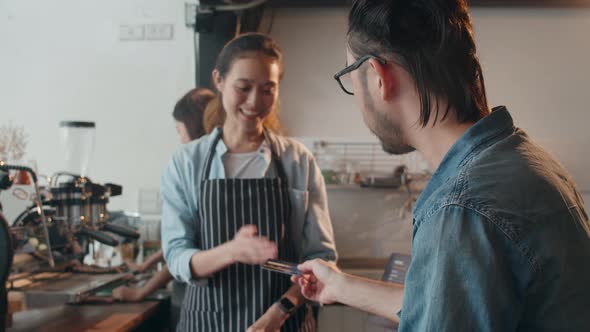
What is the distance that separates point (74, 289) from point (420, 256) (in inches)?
56.3

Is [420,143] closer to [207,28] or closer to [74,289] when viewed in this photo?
[74,289]

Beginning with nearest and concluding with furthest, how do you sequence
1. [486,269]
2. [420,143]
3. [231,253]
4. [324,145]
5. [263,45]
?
1. [486,269]
2. [420,143]
3. [231,253]
4. [263,45]
5. [324,145]

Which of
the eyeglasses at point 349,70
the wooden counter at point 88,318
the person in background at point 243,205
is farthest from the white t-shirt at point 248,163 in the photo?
the eyeglasses at point 349,70

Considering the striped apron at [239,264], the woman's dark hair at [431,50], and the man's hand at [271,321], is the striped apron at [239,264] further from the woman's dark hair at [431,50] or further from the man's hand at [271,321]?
the woman's dark hair at [431,50]

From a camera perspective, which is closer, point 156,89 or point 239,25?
point 239,25

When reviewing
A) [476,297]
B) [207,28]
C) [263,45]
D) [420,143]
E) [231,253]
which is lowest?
[231,253]

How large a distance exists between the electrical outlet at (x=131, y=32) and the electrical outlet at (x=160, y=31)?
0.10ft

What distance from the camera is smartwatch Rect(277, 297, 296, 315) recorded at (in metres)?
1.53

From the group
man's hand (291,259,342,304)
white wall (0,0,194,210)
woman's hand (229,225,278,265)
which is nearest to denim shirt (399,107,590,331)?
man's hand (291,259,342,304)

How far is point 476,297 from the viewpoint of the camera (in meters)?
0.59

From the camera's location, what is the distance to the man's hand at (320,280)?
1282 mm

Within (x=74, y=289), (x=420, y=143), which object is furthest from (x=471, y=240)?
(x=74, y=289)

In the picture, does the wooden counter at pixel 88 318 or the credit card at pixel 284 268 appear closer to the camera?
the credit card at pixel 284 268

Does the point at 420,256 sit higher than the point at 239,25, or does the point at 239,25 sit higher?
the point at 239,25
